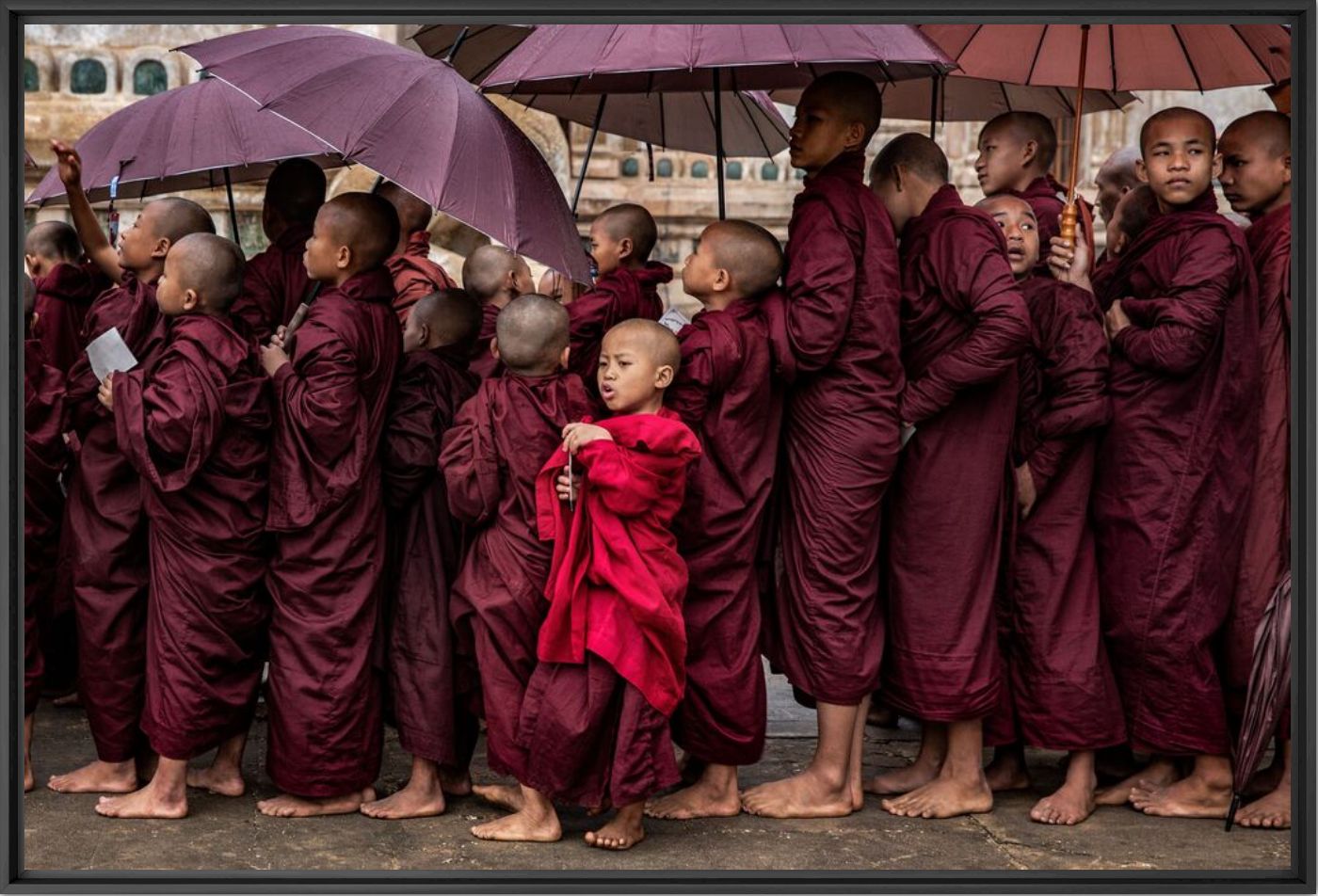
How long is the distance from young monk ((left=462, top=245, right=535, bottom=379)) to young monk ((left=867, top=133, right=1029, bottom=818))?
4.80ft

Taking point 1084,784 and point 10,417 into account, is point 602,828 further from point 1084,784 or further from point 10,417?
point 10,417

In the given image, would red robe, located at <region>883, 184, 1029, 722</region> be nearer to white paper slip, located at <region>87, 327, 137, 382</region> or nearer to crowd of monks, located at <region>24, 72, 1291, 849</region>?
crowd of monks, located at <region>24, 72, 1291, 849</region>

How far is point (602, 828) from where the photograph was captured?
4.92m

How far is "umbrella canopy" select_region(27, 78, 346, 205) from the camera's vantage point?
5883 millimetres

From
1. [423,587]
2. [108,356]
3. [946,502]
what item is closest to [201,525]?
[108,356]

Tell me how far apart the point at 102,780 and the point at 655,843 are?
1.72 metres

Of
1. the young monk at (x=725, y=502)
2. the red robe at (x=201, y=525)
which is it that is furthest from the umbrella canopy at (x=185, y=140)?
the young monk at (x=725, y=502)

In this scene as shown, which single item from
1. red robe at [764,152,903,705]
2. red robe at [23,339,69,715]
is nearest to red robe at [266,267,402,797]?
red robe at [23,339,69,715]

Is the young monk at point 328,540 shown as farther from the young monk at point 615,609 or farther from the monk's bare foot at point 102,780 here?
the young monk at point 615,609

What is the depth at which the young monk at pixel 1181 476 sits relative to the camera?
522cm

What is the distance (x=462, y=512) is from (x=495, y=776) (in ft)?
3.76

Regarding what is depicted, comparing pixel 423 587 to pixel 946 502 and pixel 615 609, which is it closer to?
pixel 615 609

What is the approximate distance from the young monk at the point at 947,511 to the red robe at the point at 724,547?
46 cm

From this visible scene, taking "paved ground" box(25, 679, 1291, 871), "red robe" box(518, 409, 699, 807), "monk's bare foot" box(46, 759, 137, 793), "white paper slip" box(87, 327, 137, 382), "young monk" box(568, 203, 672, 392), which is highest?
"young monk" box(568, 203, 672, 392)
